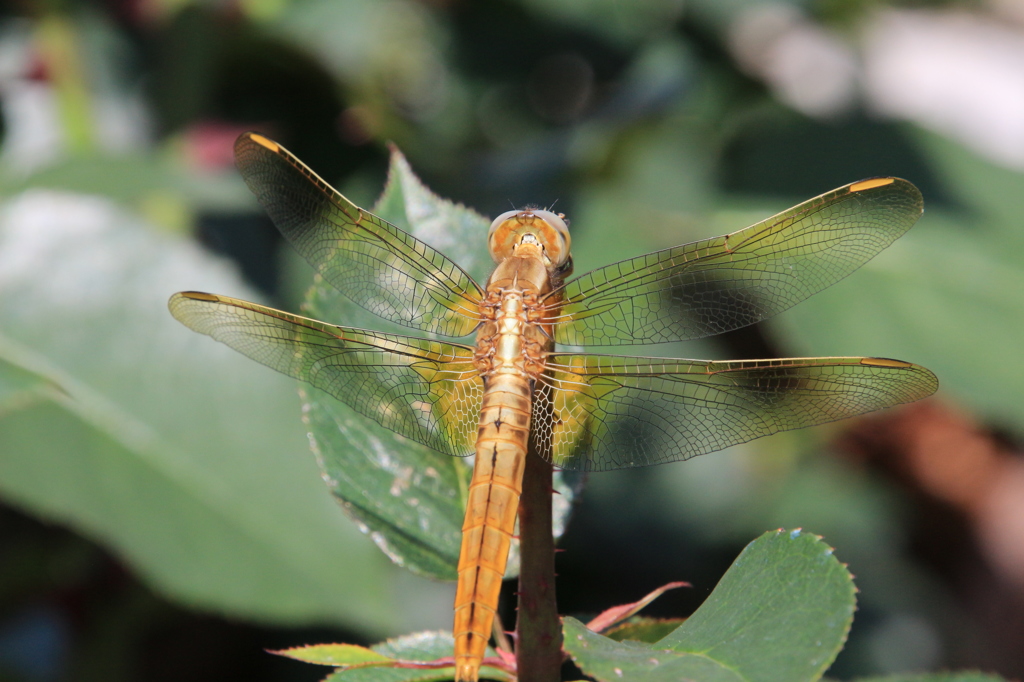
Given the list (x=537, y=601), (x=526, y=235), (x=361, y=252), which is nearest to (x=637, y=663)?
(x=537, y=601)

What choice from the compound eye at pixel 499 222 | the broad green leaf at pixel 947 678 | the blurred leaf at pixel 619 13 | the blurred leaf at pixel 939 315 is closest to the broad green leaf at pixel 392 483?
the compound eye at pixel 499 222

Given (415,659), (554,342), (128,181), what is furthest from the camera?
(128,181)

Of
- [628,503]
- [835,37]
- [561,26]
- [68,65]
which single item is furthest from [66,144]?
[835,37]

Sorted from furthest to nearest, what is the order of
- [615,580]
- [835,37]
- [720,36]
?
1. [835,37]
2. [720,36]
3. [615,580]

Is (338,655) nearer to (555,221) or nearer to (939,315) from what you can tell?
(555,221)

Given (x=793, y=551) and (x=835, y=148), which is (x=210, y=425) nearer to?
A: (x=793, y=551)

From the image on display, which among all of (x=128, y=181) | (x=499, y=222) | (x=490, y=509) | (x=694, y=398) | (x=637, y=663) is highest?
(x=128, y=181)
